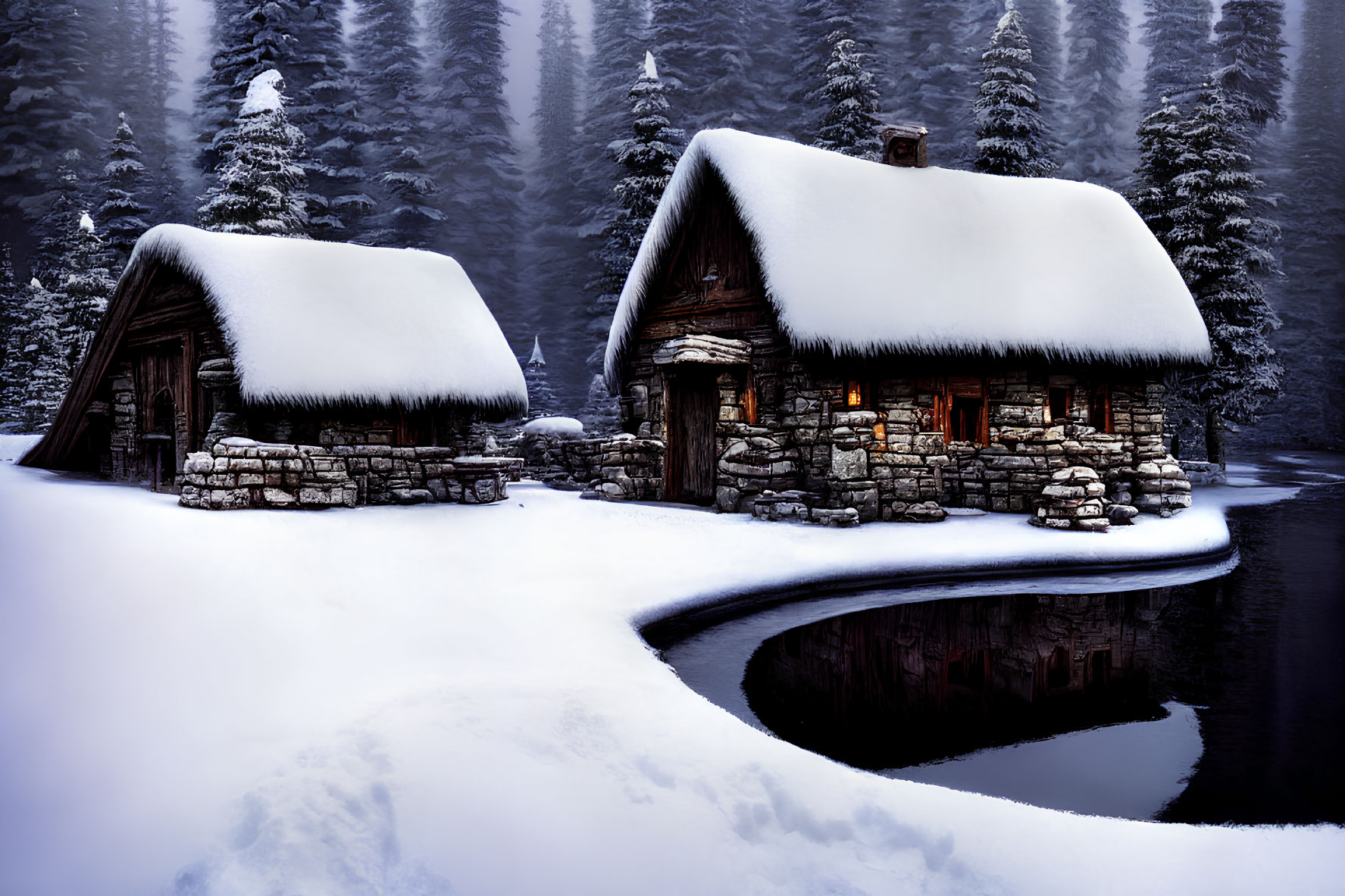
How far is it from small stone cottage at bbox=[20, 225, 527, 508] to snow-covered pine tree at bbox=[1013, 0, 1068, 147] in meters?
28.6

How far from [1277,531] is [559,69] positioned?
157ft

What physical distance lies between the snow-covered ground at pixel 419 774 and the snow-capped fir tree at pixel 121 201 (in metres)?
24.2

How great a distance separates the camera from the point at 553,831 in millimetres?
3703

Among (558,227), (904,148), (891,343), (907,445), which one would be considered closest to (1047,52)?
(904,148)

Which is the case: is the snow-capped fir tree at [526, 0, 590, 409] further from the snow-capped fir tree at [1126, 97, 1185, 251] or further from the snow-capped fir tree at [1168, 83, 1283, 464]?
the snow-capped fir tree at [1168, 83, 1283, 464]

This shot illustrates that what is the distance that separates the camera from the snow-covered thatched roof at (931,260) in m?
14.3

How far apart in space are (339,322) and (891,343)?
32.0ft

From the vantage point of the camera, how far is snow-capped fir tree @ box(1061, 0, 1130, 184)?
103ft

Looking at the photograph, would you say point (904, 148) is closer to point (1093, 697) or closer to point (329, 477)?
point (329, 477)

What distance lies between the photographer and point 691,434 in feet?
54.9

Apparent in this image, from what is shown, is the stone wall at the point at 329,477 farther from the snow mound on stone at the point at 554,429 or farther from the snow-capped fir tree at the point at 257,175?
the snow-capped fir tree at the point at 257,175

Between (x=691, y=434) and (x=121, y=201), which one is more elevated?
(x=121, y=201)

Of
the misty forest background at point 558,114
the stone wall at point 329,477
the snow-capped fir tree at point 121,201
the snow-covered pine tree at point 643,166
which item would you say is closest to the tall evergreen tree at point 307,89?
the misty forest background at point 558,114

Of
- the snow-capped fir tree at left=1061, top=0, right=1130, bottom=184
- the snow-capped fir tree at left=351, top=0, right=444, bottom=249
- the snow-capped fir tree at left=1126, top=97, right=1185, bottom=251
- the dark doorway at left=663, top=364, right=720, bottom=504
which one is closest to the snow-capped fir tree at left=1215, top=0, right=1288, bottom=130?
the snow-capped fir tree at left=1126, top=97, right=1185, bottom=251
